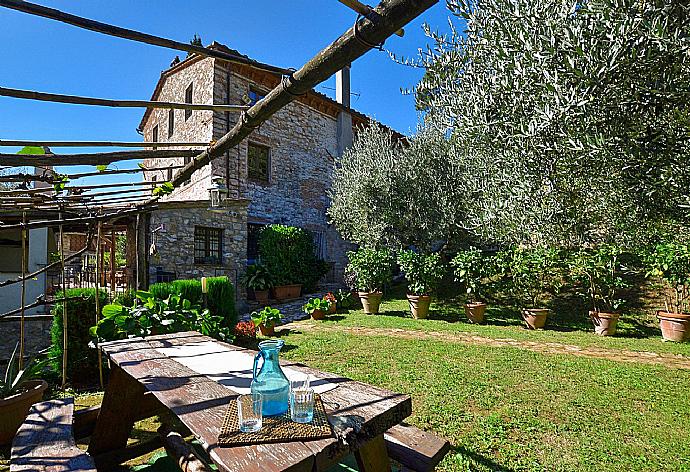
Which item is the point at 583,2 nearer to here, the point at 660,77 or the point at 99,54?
the point at 660,77

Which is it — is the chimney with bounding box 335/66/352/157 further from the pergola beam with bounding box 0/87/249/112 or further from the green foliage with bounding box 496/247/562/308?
the pergola beam with bounding box 0/87/249/112

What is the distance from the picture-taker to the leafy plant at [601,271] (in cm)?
773

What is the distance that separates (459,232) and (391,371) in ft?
19.4

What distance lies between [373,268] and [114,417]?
25.5ft

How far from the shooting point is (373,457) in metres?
1.84

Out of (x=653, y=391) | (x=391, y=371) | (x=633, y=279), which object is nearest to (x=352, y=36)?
(x=391, y=371)

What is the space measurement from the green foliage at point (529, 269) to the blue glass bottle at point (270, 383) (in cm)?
774

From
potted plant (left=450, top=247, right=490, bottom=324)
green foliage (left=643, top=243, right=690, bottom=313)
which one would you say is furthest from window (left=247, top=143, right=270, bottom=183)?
green foliage (left=643, top=243, right=690, bottom=313)

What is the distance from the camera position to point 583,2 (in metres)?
2.83

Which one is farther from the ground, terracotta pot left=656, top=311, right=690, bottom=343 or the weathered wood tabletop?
the weathered wood tabletop

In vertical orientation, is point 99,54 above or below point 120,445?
above

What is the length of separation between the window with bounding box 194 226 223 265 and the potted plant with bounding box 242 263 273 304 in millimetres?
1120

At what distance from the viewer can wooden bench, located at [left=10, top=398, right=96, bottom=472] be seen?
1889 mm

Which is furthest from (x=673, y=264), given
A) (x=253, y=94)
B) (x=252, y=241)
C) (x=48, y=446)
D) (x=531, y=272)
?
(x=253, y=94)
